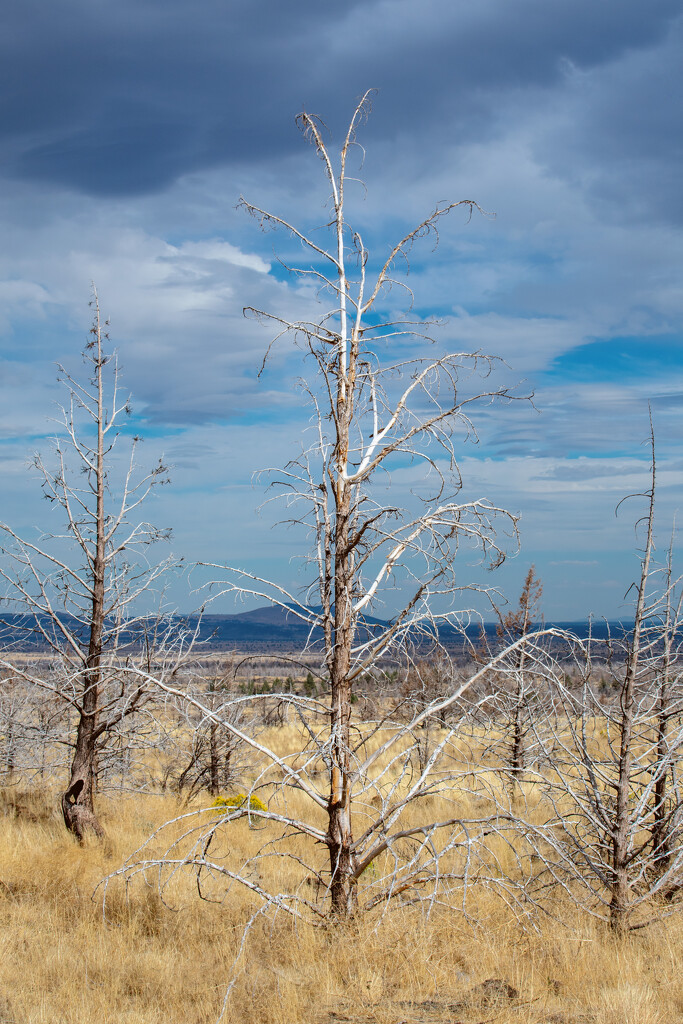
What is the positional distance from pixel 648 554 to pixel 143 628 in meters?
7.01

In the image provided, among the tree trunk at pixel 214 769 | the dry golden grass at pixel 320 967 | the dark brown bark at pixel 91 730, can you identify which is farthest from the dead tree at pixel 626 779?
the tree trunk at pixel 214 769

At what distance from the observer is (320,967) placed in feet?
19.0

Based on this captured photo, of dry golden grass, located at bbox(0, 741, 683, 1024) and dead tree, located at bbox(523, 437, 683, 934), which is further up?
dead tree, located at bbox(523, 437, 683, 934)

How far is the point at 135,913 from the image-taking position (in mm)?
8133

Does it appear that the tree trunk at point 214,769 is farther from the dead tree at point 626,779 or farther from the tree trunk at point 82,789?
the dead tree at point 626,779

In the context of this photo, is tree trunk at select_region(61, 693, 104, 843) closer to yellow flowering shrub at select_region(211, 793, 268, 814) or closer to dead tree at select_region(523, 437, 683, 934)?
yellow flowering shrub at select_region(211, 793, 268, 814)

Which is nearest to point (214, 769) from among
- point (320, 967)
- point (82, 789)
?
point (82, 789)

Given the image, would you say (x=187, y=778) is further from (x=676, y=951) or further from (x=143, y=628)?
(x=676, y=951)

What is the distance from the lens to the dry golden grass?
5.42 m

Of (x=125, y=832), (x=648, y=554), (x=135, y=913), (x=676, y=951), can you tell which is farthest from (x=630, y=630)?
(x=125, y=832)

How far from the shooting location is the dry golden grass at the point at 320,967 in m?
5.42

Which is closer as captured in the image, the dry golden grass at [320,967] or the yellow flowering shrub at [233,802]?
the dry golden grass at [320,967]

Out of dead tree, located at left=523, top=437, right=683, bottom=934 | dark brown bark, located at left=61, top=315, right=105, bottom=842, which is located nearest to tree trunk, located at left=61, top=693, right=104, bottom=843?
dark brown bark, located at left=61, top=315, right=105, bottom=842

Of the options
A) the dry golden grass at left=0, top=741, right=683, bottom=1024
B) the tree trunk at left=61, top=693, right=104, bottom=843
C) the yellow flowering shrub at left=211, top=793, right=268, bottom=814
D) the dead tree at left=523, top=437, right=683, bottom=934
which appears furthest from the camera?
the tree trunk at left=61, top=693, right=104, bottom=843
